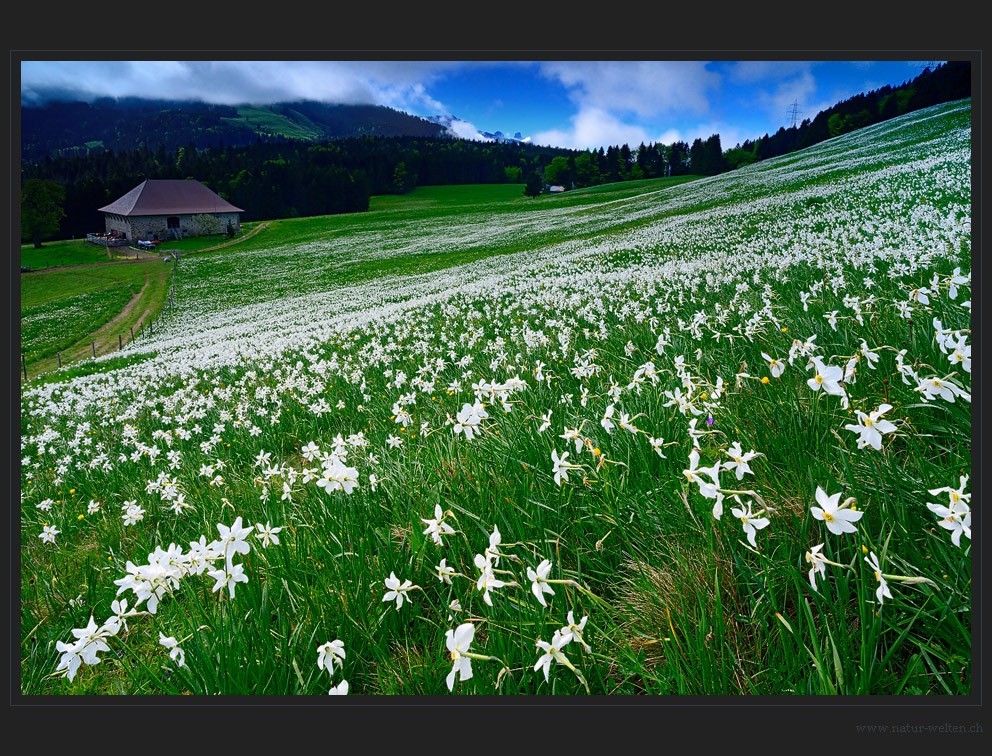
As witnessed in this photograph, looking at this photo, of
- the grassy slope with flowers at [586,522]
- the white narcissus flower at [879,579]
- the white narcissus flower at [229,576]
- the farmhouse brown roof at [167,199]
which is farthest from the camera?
the farmhouse brown roof at [167,199]

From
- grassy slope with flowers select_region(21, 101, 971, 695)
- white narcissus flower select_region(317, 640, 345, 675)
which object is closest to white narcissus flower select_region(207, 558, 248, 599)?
grassy slope with flowers select_region(21, 101, 971, 695)

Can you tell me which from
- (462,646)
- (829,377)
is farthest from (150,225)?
(829,377)

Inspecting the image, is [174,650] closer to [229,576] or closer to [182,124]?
[229,576]

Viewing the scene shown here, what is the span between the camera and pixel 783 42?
2.79 metres

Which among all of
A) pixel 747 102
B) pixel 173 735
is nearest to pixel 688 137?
pixel 747 102

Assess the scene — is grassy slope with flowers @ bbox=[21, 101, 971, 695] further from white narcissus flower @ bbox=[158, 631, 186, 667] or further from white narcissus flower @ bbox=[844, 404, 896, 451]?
white narcissus flower @ bbox=[844, 404, 896, 451]

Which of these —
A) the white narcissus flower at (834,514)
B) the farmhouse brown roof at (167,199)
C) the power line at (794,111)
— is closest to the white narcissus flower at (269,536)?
the white narcissus flower at (834,514)

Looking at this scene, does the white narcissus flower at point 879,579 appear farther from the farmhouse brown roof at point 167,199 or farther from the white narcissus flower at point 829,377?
the farmhouse brown roof at point 167,199

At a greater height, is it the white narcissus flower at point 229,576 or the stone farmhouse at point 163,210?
the stone farmhouse at point 163,210

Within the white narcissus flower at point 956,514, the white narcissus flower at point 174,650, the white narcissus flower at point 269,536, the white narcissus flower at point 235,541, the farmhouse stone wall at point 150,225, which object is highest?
the farmhouse stone wall at point 150,225

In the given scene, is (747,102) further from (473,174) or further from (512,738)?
(473,174)

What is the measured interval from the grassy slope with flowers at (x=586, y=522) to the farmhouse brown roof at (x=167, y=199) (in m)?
2.02

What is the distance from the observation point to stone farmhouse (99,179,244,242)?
5.52 m

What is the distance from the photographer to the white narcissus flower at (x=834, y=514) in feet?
4.71
